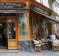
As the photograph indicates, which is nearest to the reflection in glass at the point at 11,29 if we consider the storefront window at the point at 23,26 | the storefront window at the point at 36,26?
the storefront window at the point at 23,26

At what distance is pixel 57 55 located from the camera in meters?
22.2

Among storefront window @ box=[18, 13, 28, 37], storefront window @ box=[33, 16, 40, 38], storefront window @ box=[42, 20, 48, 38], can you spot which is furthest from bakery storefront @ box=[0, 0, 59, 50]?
storefront window @ box=[42, 20, 48, 38]

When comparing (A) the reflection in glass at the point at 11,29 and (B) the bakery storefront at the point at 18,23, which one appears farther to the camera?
(A) the reflection in glass at the point at 11,29

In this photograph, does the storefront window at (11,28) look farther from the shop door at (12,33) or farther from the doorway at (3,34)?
Answer: the doorway at (3,34)

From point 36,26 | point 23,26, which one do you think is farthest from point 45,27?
point 23,26

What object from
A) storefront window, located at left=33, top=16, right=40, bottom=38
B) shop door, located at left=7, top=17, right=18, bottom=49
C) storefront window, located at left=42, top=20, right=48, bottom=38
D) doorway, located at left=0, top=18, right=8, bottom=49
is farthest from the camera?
storefront window, located at left=42, top=20, right=48, bottom=38

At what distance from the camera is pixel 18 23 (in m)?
25.3

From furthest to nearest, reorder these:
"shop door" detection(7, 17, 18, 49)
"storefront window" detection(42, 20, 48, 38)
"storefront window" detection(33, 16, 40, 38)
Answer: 1. "storefront window" detection(42, 20, 48, 38)
2. "storefront window" detection(33, 16, 40, 38)
3. "shop door" detection(7, 17, 18, 49)

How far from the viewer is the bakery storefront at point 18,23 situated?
2438cm

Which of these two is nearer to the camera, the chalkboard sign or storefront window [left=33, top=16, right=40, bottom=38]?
the chalkboard sign

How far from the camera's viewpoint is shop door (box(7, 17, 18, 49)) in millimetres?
25462

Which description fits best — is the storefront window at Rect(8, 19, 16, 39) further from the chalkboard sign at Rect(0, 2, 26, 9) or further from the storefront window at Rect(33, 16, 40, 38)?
the storefront window at Rect(33, 16, 40, 38)

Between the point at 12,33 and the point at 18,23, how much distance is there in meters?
1.12

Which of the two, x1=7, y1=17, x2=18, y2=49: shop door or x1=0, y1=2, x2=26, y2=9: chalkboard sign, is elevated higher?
x1=0, y1=2, x2=26, y2=9: chalkboard sign
